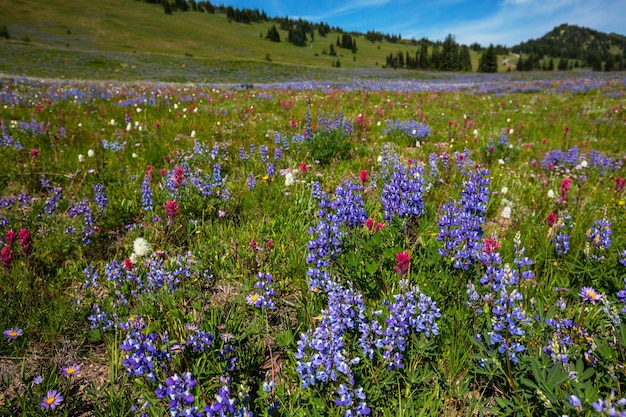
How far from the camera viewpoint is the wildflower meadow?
1.85 m

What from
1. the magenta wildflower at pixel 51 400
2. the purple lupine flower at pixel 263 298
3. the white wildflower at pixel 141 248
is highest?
the white wildflower at pixel 141 248

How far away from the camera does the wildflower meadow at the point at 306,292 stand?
6.06 feet

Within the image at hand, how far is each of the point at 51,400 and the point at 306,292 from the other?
1831 mm

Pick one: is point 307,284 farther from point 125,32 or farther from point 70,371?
point 125,32

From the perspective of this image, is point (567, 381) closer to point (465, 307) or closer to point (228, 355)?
point (465, 307)

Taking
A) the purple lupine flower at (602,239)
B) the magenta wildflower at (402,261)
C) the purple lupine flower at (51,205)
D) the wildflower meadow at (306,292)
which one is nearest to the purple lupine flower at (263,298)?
the wildflower meadow at (306,292)

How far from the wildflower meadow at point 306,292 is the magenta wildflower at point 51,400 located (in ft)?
0.03

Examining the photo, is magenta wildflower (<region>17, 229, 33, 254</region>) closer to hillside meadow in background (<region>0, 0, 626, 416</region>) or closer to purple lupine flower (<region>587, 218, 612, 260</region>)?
hillside meadow in background (<region>0, 0, 626, 416</region>)

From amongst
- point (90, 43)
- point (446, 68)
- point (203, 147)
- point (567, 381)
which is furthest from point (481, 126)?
point (446, 68)

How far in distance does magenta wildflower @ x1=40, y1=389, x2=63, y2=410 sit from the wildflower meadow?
10 mm

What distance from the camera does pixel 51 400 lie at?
76.7 inches

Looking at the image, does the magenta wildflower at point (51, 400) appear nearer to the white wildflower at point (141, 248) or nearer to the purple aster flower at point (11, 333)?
the purple aster flower at point (11, 333)

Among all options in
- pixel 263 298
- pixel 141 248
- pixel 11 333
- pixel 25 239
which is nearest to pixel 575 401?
pixel 263 298

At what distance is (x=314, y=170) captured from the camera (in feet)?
17.9
